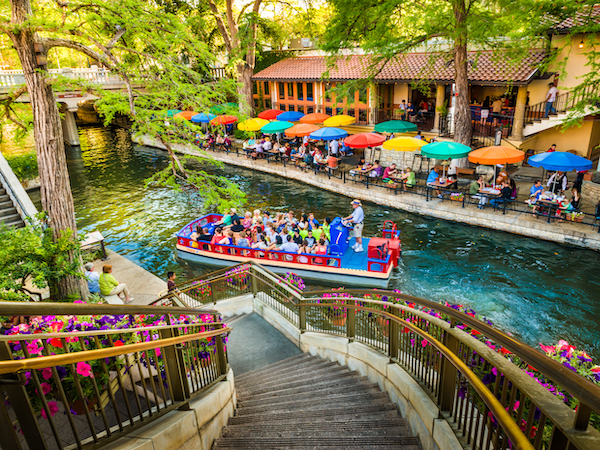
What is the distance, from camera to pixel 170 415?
343 cm

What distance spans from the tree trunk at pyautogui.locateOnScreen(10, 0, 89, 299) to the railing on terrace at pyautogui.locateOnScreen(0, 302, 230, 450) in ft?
18.7

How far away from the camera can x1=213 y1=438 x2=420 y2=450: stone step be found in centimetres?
386

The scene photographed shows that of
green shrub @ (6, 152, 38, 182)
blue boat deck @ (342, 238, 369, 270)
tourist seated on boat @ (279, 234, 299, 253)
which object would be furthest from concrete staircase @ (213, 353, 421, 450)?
green shrub @ (6, 152, 38, 182)

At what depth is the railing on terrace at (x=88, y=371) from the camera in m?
2.20

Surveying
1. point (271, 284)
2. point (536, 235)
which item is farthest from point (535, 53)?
point (271, 284)

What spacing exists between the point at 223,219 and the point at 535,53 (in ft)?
61.3

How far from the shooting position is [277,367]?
6910 millimetres

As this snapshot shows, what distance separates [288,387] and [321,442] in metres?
1.73

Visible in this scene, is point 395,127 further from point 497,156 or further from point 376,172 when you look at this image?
point 497,156

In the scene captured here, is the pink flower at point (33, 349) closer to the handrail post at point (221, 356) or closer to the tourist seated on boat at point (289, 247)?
the handrail post at point (221, 356)

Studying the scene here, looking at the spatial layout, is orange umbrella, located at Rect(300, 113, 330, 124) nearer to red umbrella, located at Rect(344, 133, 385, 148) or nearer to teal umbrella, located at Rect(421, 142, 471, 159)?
red umbrella, located at Rect(344, 133, 385, 148)

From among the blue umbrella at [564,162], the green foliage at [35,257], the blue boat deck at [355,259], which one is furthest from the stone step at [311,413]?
the blue umbrella at [564,162]

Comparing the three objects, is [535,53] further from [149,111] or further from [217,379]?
[217,379]

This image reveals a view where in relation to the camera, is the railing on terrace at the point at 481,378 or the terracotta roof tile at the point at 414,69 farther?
the terracotta roof tile at the point at 414,69
